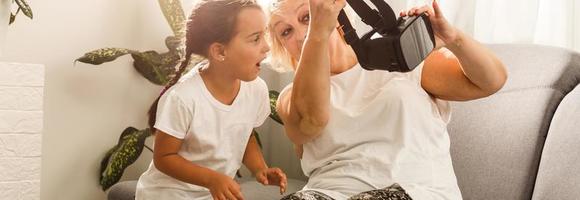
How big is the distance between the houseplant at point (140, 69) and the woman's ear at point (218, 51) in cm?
66

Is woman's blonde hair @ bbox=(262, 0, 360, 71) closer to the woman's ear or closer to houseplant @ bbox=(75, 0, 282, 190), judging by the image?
the woman's ear

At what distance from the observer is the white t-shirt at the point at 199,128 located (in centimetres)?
134

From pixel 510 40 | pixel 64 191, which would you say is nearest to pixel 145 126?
pixel 64 191

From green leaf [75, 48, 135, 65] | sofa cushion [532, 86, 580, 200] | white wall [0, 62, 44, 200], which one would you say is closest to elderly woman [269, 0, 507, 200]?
sofa cushion [532, 86, 580, 200]

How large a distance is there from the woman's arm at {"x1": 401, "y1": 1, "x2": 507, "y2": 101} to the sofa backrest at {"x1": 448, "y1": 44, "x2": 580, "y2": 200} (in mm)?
218

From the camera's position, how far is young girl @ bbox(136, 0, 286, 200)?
133 centimetres

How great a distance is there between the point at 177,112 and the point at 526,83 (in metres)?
0.72

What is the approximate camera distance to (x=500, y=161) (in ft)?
4.48

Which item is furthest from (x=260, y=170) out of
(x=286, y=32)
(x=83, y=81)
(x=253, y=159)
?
(x=83, y=81)

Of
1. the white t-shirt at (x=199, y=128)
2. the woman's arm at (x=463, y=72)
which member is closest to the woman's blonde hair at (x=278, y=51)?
the white t-shirt at (x=199, y=128)

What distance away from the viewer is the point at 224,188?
1.19 m

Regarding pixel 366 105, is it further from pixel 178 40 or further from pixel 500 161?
pixel 178 40

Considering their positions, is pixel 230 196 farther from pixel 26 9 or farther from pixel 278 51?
pixel 26 9

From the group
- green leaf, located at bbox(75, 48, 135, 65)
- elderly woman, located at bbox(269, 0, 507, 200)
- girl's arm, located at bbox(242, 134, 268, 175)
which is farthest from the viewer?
green leaf, located at bbox(75, 48, 135, 65)
